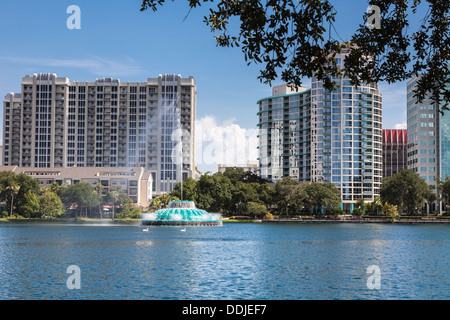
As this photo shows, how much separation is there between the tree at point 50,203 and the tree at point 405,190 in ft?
354

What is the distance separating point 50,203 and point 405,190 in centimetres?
11560

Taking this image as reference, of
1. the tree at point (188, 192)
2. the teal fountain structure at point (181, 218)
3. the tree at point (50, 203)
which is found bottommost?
the teal fountain structure at point (181, 218)

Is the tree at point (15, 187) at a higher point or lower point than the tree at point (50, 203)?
higher

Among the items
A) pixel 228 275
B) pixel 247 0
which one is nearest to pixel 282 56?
pixel 247 0

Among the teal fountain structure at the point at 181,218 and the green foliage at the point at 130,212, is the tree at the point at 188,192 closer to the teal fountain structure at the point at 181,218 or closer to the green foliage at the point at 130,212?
the green foliage at the point at 130,212

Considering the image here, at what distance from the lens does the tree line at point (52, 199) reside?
166 m

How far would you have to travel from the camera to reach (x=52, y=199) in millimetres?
166875

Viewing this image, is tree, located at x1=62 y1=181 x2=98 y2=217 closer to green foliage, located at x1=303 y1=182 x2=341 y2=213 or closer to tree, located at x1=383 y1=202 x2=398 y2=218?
green foliage, located at x1=303 y1=182 x2=341 y2=213

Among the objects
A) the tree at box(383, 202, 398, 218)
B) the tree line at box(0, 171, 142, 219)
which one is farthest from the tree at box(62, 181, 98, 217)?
the tree at box(383, 202, 398, 218)

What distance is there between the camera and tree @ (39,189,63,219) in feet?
543

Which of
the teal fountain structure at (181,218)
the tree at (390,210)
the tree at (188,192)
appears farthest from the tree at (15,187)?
the tree at (390,210)

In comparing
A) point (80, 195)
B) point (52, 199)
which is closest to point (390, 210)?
point (80, 195)
